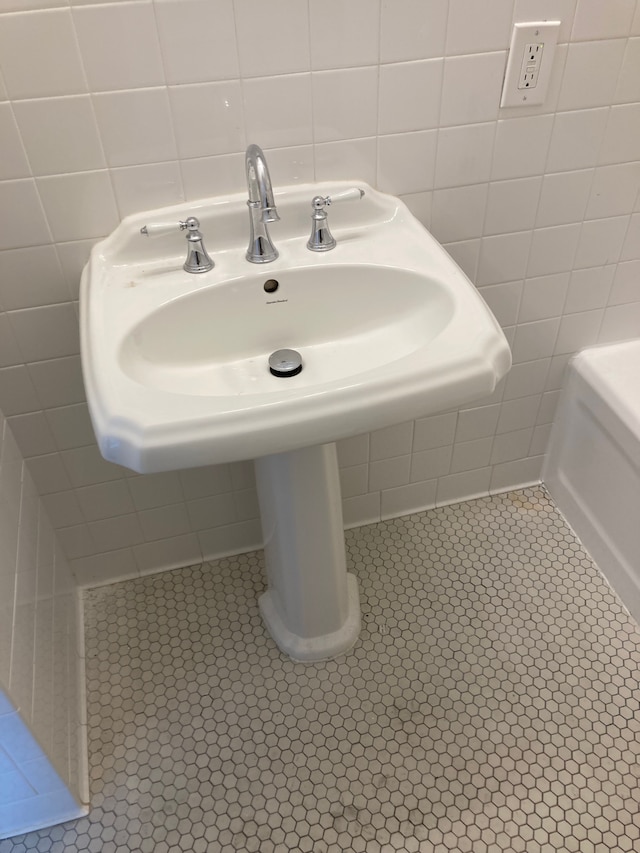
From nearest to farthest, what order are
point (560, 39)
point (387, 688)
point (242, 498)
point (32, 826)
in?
point (560, 39), point (32, 826), point (387, 688), point (242, 498)

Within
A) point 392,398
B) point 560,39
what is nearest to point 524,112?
point 560,39

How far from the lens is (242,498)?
150 centimetres

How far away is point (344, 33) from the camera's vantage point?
38.5 inches

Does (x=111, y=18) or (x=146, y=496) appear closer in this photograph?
(x=111, y=18)

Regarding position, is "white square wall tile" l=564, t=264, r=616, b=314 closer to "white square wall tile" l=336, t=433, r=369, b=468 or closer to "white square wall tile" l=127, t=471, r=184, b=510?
"white square wall tile" l=336, t=433, r=369, b=468

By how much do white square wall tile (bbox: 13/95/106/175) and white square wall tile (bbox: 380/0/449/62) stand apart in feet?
1.46

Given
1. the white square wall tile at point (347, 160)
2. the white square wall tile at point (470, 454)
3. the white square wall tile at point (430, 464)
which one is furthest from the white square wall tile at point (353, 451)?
the white square wall tile at point (347, 160)

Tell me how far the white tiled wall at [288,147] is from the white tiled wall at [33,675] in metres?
0.12

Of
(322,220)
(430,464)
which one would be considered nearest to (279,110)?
(322,220)

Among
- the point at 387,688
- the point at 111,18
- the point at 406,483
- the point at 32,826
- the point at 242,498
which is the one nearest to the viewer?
the point at 111,18

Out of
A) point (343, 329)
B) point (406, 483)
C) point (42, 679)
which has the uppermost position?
point (343, 329)

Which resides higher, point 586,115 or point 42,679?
point 586,115

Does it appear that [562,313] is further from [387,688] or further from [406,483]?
[387,688]

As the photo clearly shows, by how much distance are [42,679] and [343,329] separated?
0.77 meters
